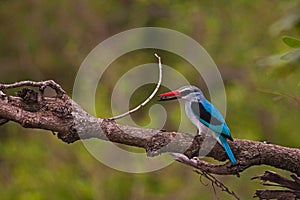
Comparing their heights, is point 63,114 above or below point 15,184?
below

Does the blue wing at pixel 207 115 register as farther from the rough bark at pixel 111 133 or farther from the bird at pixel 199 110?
the rough bark at pixel 111 133

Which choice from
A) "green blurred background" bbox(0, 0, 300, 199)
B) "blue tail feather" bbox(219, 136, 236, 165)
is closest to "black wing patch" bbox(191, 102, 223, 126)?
"blue tail feather" bbox(219, 136, 236, 165)

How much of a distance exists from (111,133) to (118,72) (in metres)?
6.08

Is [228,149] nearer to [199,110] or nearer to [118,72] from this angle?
[199,110]

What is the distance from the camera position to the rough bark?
109 inches

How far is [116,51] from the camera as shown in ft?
29.9

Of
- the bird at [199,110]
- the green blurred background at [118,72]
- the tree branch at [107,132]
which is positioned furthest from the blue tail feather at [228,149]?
the green blurred background at [118,72]

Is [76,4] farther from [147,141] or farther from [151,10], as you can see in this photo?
[147,141]

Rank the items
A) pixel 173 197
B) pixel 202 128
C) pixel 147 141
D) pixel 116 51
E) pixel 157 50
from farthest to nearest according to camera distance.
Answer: pixel 157 50 < pixel 116 51 < pixel 173 197 < pixel 202 128 < pixel 147 141

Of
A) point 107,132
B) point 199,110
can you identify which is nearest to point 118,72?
point 199,110

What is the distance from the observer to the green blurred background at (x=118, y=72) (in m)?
8.43

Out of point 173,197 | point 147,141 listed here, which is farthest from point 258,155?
point 173,197

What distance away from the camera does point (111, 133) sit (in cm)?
277

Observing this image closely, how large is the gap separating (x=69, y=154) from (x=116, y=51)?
4.42 ft
